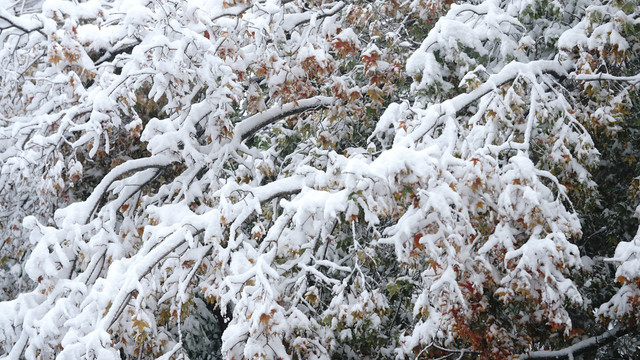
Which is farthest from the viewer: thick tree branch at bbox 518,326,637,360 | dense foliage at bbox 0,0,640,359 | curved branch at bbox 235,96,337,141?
curved branch at bbox 235,96,337,141

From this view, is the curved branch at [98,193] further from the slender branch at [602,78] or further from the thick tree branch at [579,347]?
the thick tree branch at [579,347]

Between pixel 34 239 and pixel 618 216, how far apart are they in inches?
206

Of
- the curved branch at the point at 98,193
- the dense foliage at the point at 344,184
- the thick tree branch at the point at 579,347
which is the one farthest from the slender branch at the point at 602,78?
the curved branch at the point at 98,193

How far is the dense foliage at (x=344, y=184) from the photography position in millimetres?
3605

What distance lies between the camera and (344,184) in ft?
13.0

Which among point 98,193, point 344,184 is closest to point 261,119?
point 98,193

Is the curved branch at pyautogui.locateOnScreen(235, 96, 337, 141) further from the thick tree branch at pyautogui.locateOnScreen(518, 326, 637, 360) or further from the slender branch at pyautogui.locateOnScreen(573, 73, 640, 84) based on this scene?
the thick tree branch at pyautogui.locateOnScreen(518, 326, 637, 360)

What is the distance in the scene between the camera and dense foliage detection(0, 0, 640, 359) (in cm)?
361

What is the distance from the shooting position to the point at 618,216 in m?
5.68

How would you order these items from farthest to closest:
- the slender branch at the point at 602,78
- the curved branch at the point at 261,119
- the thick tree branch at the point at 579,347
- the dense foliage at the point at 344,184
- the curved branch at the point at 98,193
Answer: the curved branch at the point at 261,119 → the thick tree branch at the point at 579,347 → the curved branch at the point at 98,193 → the slender branch at the point at 602,78 → the dense foliage at the point at 344,184

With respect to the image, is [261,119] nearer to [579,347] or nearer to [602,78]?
[602,78]

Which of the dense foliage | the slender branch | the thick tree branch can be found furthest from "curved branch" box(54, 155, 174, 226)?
the thick tree branch

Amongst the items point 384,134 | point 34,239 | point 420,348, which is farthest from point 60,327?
point 384,134

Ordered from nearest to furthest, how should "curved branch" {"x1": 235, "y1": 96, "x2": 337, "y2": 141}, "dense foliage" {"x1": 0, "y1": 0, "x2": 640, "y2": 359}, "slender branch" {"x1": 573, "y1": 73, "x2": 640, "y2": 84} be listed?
"dense foliage" {"x1": 0, "y1": 0, "x2": 640, "y2": 359} → "slender branch" {"x1": 573, "y1": 73, "x2": 640, "y2": 84} → "curved branch" {"x1": 235, "y1": 96, "x2": 337, "y2": 141}
